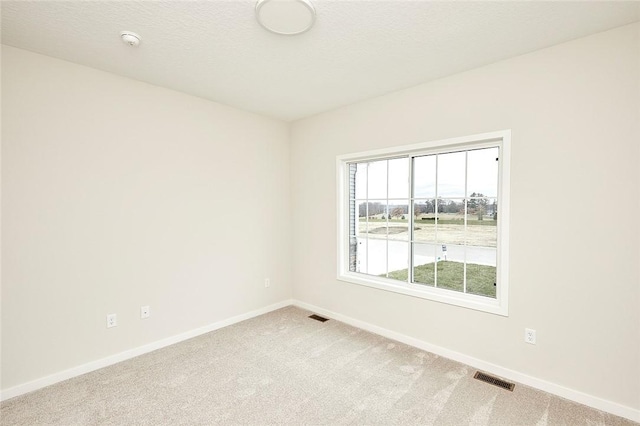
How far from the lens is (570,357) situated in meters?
2.11

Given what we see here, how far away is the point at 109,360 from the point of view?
258 centimetres

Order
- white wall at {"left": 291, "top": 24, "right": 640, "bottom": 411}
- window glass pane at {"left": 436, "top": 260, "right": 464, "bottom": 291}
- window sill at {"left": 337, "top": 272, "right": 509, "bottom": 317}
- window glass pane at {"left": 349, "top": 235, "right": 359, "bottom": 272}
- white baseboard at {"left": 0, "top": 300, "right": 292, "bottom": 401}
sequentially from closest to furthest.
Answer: white wall at {"left": 291, "top": 24, "right": 640, "bottom": 411} → white baseboard at {"left": 0, "top": 300, "right": 292, "bottom": 401} → window sill at {"left": 337, "top": 272, "right": 509, "bottom": 317} → window glass pane at {"left": 436, "top": 260, "right": 464, "bottom": 291} → window glass pane at {"left": 349, "top": 235, "right": 359, "bottom": 272}

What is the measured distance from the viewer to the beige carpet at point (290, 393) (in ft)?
6.31

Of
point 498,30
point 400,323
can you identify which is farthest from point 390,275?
point 498,30

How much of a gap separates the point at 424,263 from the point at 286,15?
2474 mm

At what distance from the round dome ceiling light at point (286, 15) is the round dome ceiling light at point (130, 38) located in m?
0.92

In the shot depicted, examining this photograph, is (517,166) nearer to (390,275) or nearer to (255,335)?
(390,275)

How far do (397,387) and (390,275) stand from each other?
1.24m

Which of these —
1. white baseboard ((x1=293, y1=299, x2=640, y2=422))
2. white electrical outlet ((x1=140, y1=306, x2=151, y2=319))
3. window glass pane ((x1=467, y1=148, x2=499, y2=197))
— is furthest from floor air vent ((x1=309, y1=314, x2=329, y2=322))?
window glass pane ((x1=467, y1=148, x2=499, y2=197))

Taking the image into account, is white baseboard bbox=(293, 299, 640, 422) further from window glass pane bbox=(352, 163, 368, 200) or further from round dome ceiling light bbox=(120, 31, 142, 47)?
round dome ceiling light bbox=(120, 31, 142, 47)

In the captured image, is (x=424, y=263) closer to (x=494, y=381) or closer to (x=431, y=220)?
(x=431, y=220)

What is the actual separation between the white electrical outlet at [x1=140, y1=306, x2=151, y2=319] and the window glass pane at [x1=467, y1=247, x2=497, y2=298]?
3.11 m

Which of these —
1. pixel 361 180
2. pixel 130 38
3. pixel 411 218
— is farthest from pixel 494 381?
pixel 130 38

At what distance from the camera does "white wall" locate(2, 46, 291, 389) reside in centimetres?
220
